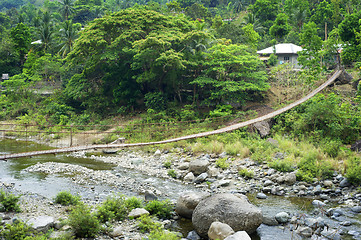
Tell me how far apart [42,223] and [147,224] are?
6.69 ft

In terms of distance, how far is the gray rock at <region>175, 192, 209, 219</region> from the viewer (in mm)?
7527

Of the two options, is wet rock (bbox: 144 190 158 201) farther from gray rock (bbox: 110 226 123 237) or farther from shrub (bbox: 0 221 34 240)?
shrub (bbox: 0 221 34 240)

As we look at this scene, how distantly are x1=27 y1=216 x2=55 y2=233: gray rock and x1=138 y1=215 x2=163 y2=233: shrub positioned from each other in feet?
5.75

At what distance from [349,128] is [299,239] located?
832cm

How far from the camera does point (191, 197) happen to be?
25.0 feet

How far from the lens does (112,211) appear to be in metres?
7.36

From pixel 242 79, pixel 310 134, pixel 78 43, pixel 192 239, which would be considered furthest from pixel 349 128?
pixel 78 43

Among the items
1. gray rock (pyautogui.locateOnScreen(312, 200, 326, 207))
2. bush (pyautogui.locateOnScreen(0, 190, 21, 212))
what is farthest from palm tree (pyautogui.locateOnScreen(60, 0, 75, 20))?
gray rock (pyautogui.locateOnScreen(312, 200, 326, 207))

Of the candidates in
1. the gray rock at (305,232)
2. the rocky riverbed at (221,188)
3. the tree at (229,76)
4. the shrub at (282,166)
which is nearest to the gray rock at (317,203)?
the rocky riverbed at (221,188)

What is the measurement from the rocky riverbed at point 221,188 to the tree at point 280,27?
2082 centimetres

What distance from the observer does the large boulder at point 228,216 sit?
6.62 metres

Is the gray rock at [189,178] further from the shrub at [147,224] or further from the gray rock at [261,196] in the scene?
the shrub at [147,224]

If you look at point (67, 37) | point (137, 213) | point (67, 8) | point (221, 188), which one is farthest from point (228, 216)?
point (67, 8)

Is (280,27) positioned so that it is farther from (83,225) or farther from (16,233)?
(16,233)
